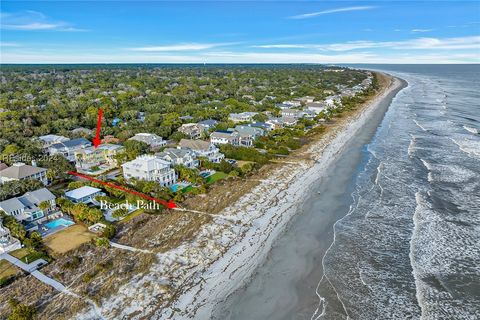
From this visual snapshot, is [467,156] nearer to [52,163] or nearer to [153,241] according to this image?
[153,241]

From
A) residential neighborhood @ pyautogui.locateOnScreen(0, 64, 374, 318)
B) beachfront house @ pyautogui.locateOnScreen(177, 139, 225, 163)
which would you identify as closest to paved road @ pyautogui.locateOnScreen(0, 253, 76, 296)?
residential neighborhood @ pyautogui.locateOnScreen(0, 64, 374, 318)

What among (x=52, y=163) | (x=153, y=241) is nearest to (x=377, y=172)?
(x=153, y=241)

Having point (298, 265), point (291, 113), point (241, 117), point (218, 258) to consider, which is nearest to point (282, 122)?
point (241, 117)

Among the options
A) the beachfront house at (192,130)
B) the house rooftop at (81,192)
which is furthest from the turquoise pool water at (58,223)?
the beachfront house at (192,130)

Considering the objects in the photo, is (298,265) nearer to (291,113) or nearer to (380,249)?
(380,249)

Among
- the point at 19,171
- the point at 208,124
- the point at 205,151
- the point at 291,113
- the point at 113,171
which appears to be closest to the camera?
the point at 19,171

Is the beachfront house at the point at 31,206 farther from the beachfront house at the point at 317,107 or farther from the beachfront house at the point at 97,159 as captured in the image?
the beachfront house at the point at 317,107
